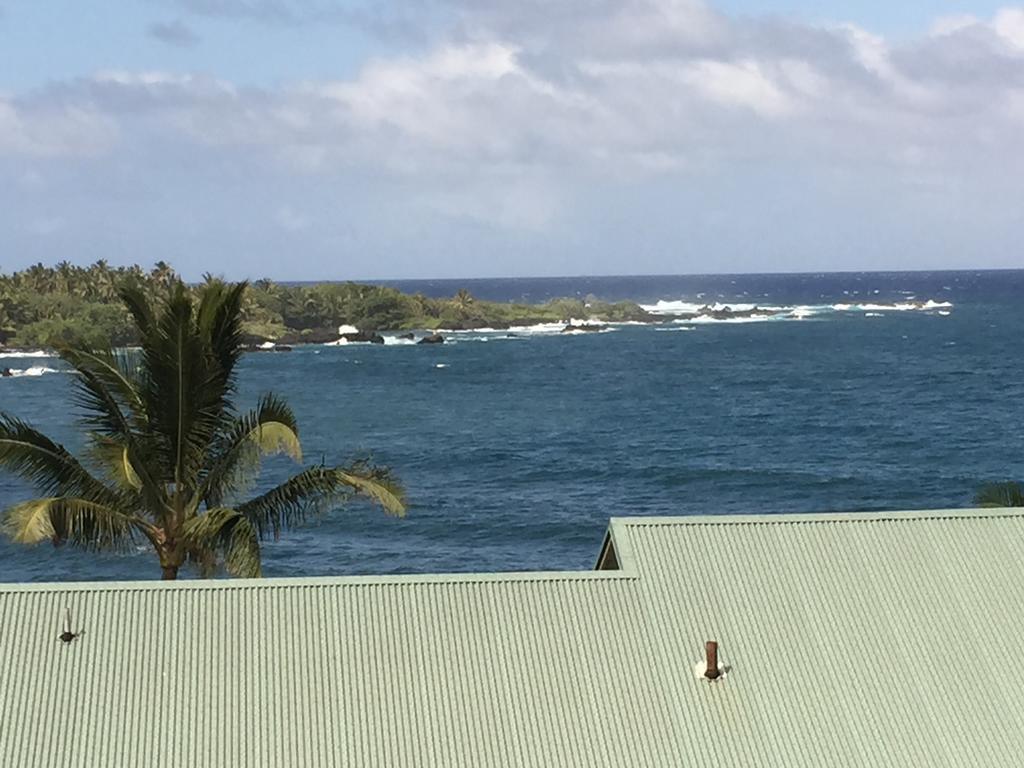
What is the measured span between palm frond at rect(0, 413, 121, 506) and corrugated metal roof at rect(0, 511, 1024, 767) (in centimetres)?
399

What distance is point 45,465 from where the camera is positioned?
68.5 ft

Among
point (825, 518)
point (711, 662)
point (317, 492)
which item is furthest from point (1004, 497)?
point (317, 492)

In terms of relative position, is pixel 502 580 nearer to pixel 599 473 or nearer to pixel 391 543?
pixel 391 543

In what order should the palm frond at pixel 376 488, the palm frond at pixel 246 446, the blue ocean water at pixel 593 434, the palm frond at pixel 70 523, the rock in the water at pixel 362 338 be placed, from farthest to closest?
1. the rock in the water at pixel 362 338
2. the blue ocean water at pixel 593 434
3. the palm frond at pixel 246 446
4. the palm frond at pixel 376 488
5. the palm frond at pixel 70 523

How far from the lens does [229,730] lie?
1559cm

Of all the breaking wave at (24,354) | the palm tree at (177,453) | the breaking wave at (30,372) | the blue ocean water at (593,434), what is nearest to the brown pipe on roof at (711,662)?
the palm tree at (177,453)

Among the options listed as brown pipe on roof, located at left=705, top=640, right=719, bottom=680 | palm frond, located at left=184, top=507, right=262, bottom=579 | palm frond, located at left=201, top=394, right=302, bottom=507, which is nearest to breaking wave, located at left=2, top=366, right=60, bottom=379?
palm frond, located at left=201, top=394, right=302, bottom=507

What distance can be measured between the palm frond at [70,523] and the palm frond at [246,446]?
1.49 meters

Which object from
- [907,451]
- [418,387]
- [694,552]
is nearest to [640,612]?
[694,552]

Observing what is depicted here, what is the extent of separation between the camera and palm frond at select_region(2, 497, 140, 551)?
19.3 m

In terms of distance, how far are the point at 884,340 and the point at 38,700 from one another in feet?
467

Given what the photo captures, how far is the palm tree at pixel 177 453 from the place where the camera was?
2073 cm

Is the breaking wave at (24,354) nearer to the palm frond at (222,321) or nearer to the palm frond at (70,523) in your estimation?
the palm frond at (222,321)

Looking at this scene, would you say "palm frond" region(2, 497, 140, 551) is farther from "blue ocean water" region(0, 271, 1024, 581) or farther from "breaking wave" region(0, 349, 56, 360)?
"breaking wave" region(0, 349, 56, 360)
